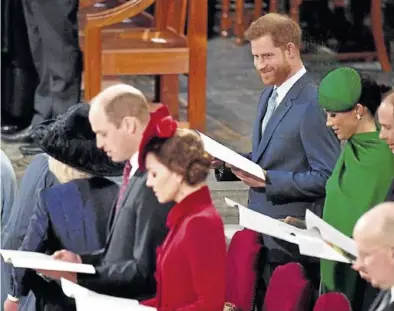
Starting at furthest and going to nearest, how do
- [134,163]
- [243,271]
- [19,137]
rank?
[19,137]
[243,271]
[134,163]

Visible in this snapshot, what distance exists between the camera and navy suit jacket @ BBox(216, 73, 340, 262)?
Result: 3.52m

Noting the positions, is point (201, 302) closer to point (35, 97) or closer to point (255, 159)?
point (255, 159)

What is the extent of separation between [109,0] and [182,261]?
4836mm

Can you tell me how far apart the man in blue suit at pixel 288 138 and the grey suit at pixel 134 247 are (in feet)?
2.18

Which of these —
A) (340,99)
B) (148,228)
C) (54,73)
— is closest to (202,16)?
(54,73)

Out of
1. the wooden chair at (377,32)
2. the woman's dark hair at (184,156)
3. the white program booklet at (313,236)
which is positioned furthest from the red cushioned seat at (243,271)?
the wooden chair at (377,32)

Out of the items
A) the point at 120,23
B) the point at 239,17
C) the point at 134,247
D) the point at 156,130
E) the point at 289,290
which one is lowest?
the point at 239,17

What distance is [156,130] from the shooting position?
111 inches

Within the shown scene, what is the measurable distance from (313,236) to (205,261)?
35 cm

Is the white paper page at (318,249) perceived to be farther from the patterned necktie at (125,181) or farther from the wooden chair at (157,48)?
the wooden chair at (157,48)

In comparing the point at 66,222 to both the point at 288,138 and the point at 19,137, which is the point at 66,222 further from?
the point at 19,137

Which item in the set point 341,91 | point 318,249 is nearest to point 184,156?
point 318,249

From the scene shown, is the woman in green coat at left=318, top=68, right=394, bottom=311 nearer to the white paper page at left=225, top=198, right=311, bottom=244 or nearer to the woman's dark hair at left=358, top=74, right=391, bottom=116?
the woman's dark hair at left=358, top=74, right=391, bottom=116

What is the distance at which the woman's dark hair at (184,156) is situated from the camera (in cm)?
278
